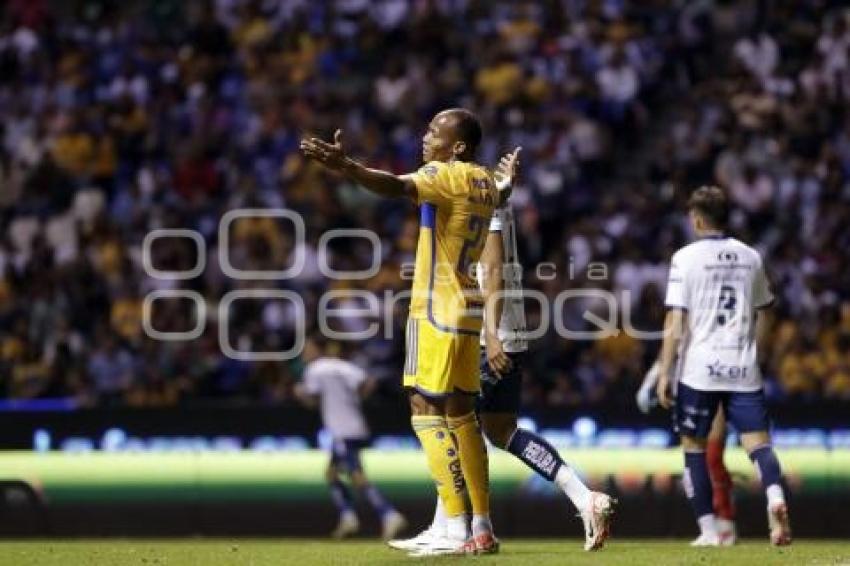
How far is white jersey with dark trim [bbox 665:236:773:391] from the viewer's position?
43.8ft

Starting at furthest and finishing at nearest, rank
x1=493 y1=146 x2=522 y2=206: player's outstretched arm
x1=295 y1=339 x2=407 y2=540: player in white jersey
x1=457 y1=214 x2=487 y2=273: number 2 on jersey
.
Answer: x1=295 y1=339 x2=407 y2=540: player in white jersey, x1=493 y1=146 x2=522 y2=206: player's outstretched arm, x1=457 y1=214 x2=487 y2=273: number 2 on jersey

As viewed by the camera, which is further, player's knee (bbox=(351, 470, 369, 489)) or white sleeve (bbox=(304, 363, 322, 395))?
white sleeve (bbox=(304, 363, 322, 395))

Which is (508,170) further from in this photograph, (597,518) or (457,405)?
(597,518)

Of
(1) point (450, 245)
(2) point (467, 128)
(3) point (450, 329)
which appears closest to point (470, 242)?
(1) point (450, 245)

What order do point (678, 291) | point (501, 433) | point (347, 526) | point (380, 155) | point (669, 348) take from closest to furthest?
point (501, 433), point (669, 348), point (678, 291), point (347, 526), point (380, 155)

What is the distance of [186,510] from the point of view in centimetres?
1848

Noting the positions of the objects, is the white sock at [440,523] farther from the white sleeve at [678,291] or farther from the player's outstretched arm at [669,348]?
the white sleeve at [678,291]

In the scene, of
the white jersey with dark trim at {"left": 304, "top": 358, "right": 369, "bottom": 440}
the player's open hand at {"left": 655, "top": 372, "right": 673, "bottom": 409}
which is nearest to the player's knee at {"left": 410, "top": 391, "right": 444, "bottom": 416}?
the player's open hand at {"left": 655, "top": 372, "right": 673, "bottom": 409}

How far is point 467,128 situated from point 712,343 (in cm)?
283

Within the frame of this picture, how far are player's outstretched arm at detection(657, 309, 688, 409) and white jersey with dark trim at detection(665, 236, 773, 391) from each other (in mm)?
70

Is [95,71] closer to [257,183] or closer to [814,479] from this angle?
[257,183]

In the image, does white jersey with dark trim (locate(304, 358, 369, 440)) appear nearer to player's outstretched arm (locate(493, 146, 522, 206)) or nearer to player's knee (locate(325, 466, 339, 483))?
player's knee (locate(325, 466, 339, 483))

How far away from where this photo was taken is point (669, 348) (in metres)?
13.3

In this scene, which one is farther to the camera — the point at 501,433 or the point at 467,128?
the point at 501,433
